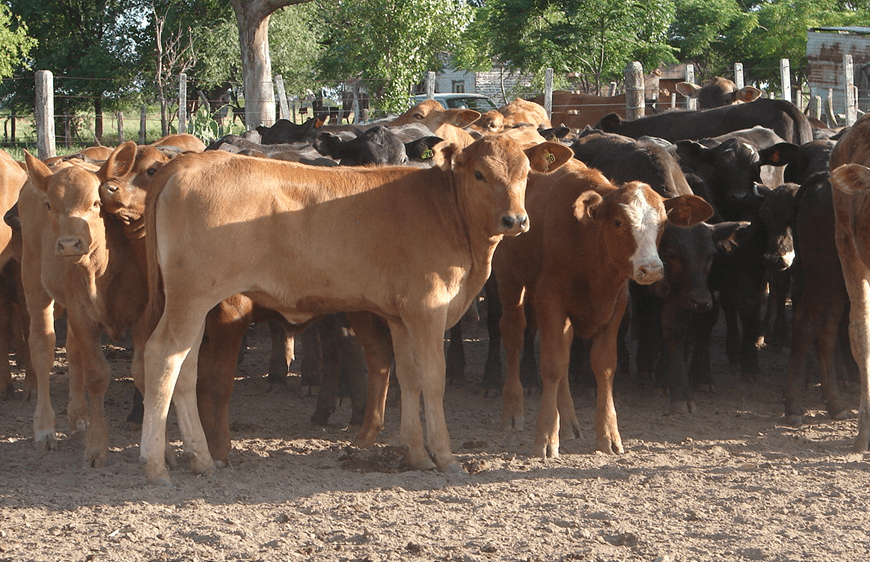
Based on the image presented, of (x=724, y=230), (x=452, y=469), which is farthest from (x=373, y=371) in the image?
(x=724, y=230)

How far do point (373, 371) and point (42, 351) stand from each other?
2296mm

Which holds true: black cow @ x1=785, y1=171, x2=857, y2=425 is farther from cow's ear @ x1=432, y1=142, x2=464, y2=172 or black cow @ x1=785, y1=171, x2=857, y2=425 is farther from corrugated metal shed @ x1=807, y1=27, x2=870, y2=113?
corrugated metal shed @ x1=807, y1=27, x2=870, y2=113

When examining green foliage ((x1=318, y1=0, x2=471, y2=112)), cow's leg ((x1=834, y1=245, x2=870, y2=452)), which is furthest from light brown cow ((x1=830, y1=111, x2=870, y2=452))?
green foliage ((x1=318, y1=0, x2=471, y2=112))

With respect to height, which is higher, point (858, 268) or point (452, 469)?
point (858, 268)

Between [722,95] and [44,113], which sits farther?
[722,95]

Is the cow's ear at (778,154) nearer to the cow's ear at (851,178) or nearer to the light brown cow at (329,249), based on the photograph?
the cow's ear at (851,178)

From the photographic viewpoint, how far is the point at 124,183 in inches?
243

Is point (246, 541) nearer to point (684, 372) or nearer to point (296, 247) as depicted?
point (296, 247)

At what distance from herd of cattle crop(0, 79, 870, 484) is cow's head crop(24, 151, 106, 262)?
0.04 ft

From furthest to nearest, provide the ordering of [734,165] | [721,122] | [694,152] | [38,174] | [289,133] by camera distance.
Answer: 1. [289,133]
2. [721,122]
3. [694,152]
4. [734,165]
5. [38,174]

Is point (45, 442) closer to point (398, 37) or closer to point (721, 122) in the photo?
point (721, 122)

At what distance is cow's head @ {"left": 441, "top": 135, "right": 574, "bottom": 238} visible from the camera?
5.63 meters

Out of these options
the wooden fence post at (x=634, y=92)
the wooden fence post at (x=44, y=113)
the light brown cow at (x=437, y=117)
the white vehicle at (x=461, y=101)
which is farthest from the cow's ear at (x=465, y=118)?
the white vehicle at (x=461, y=101)

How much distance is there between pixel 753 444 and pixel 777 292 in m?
3.45
